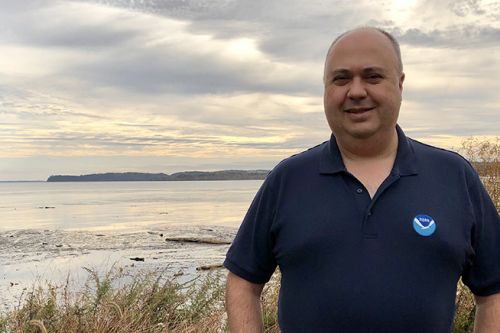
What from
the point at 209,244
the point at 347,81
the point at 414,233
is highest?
the point at 347,81

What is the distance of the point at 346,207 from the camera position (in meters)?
2.61

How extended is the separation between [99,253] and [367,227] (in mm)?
27738

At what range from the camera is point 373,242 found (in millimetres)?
2555

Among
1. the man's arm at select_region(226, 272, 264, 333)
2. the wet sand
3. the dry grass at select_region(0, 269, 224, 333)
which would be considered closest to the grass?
the dry grass at select_region(0, 269, 224, 333)

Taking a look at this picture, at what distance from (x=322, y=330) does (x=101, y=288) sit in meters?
6.27

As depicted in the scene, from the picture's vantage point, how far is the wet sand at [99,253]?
19.7m

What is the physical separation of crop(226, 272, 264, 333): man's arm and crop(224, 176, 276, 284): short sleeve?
0.04m

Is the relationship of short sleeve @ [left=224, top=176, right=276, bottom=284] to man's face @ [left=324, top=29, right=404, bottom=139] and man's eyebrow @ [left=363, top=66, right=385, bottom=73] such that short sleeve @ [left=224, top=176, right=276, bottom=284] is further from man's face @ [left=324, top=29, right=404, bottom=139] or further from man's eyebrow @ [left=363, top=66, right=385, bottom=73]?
man's eyebrow @ [left=363, top=66, right=385, bottom=73]

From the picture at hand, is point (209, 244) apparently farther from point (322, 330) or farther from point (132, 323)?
point (322, 330)

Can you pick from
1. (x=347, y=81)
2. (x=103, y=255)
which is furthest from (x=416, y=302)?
(x=103, y=255)

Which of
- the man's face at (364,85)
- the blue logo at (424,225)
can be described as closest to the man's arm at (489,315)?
the blue logo at (424,225)

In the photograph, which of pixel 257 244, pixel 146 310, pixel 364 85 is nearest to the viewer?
pixel 364 85

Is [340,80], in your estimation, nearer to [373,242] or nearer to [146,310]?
[373,242]

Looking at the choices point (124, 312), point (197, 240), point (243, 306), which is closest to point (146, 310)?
point (124, 312)
